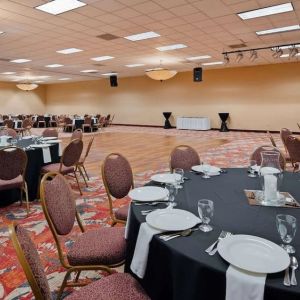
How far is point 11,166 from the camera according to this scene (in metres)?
3.54

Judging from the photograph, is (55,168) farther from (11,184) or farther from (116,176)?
(116,176)

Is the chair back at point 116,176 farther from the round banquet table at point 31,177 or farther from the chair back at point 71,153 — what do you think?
the round banquet table at point 31,177

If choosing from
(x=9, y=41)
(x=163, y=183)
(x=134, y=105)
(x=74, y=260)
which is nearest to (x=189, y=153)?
(x=163, y=183)

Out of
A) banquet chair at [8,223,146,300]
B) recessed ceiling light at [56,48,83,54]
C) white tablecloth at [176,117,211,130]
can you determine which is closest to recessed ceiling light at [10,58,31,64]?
recessed ceiling light at [56,48,83,54]

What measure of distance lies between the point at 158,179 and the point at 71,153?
85.4 inches

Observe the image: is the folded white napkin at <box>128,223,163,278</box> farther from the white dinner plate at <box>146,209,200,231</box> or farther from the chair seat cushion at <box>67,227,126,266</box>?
the chair seat cushion at <box>67,227,126,266</box>

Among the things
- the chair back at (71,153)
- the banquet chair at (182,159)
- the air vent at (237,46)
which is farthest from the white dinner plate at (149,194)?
the air vent at (237,46)

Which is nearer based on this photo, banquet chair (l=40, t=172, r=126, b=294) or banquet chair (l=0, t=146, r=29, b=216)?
banquet chair (l=40, t=172, r=126, b=294)

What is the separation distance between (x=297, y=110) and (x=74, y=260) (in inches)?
563

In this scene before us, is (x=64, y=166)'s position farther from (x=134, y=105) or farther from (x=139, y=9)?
(x=134, y=105)

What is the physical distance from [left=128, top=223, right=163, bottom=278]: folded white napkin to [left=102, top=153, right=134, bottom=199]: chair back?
120 cm

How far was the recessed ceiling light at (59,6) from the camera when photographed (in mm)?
5180

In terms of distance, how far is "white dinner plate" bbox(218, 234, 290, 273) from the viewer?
1.16m

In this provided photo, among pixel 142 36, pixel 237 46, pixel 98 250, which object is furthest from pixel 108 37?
pixel 98 250
